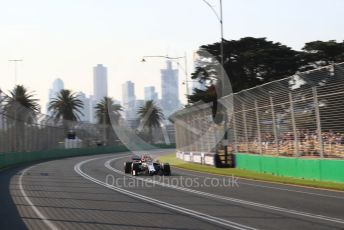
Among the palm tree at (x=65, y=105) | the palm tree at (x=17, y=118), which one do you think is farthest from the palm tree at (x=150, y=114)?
the palm tree at (x=17, y=118)

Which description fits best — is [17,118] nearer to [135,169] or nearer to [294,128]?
[135,169]

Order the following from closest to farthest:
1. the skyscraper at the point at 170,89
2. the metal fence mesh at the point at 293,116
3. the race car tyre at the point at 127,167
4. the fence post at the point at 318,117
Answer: the metal fence mesh at the point at 293,116 < the fence post at the point at 318,117 < the race car tyre at the point at 127,167 < the skyscraper at the point at 170,89

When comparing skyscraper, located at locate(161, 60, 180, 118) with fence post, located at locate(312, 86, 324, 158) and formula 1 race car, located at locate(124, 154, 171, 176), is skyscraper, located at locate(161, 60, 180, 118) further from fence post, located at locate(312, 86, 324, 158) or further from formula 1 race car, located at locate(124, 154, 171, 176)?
fence post, located at locate(312, 86, 324, 158)

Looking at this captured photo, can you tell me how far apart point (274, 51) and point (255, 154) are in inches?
1309

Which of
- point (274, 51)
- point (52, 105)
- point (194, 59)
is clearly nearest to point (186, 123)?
point (194, 59)

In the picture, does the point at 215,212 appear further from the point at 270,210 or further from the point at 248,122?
the point at 248,122

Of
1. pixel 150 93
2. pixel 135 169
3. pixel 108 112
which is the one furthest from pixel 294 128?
pixel 108 112

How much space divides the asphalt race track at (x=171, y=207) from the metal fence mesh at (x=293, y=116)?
2.96 metres

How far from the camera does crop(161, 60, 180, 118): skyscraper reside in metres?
63.4

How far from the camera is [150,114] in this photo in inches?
4904

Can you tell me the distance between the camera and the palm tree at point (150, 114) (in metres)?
119

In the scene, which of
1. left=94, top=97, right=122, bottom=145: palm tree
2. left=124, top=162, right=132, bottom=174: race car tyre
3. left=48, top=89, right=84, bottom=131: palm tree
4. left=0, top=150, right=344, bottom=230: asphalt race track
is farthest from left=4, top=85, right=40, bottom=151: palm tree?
left=48, top=89, right=84, bottom=131: palm tree

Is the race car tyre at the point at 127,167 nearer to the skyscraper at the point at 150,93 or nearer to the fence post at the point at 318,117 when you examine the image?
the fence post at the point at 318,117

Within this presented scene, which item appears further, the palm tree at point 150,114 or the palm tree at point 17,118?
the palm tree at point 150,114
